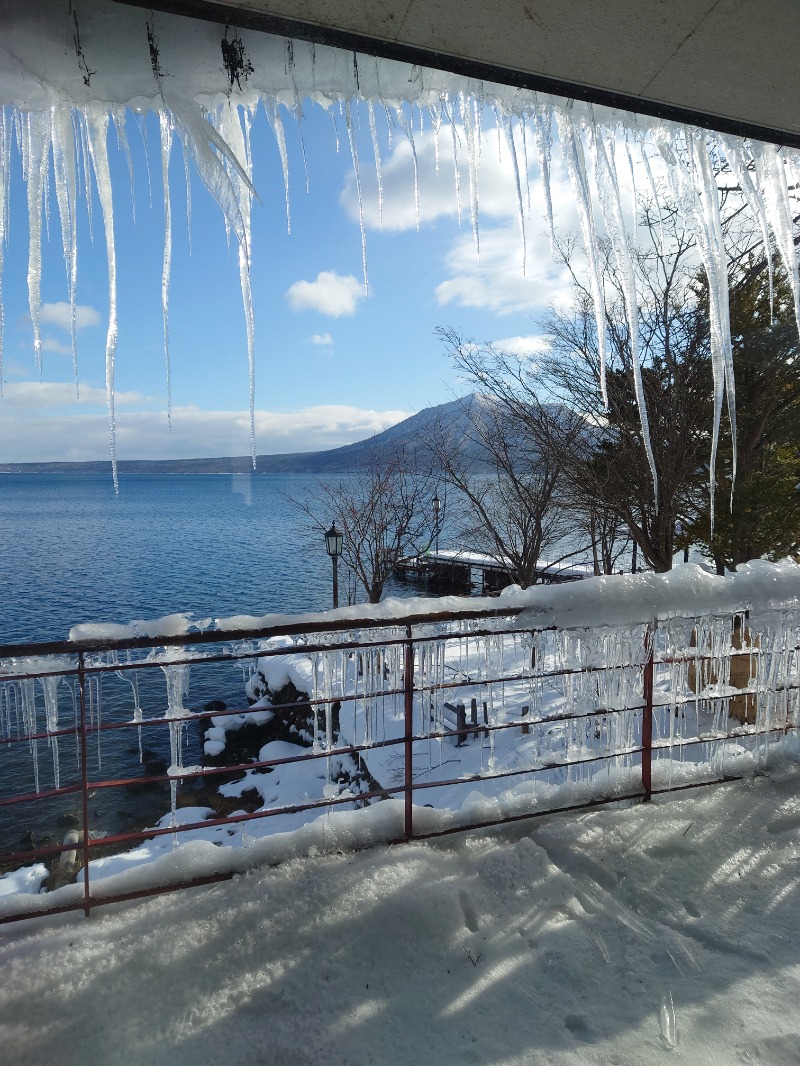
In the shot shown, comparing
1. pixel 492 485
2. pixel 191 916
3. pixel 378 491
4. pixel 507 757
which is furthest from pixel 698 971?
pixel 378 491

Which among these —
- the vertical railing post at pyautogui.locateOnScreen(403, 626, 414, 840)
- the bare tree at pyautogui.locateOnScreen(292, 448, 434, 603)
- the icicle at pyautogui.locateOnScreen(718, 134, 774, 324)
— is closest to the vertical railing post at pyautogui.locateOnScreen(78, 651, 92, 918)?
the vertical railing post at pyautogui.locateOnScreen(403, 626, 414, 840)

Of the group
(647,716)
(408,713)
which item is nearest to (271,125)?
(408,713)

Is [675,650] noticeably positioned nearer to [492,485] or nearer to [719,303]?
[719,303]

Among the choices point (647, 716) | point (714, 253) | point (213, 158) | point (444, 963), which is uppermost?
point (213, 158)

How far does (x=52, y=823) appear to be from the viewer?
31.3ft

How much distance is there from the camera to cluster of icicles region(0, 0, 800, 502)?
146 centimetres

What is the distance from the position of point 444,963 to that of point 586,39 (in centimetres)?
243

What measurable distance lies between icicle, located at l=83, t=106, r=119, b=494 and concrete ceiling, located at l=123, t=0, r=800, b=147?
49cm

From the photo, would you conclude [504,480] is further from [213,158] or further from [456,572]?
[213,158]

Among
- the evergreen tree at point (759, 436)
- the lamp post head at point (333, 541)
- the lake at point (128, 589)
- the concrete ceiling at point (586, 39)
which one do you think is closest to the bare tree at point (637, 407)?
the evergreen tree at point (759, 436)

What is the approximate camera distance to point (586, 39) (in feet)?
4.58

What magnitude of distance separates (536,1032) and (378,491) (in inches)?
571

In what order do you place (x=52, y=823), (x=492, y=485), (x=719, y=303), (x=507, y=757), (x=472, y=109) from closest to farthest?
A: (x=472, y=109) < (x=719, y=303) < (x=507, y=757) < (x=52, y=823) < (x=492, y=485)

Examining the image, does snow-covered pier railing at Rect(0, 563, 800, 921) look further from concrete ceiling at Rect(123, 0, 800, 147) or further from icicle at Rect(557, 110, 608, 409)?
concrete ceiling at Rect(123, 0, 800, 147)
